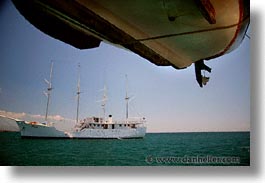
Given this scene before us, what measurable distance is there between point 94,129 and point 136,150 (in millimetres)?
204

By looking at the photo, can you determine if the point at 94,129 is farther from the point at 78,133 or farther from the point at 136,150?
the point at 136,150

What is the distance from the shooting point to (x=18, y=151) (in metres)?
1.83

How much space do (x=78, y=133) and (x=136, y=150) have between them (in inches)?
10.3

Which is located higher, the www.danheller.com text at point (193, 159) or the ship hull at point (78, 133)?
the ship hull at point (78, 133)

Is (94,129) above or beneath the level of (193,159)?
above

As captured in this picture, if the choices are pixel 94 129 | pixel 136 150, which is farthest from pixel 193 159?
pixel 94 129

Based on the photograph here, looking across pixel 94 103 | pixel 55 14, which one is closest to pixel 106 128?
pixel 94 103

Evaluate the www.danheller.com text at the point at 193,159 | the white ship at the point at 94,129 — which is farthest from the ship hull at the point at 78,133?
the www.danheller.com text at the point at 193,159

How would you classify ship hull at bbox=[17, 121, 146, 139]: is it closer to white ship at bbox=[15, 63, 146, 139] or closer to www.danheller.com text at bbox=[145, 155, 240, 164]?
white ship at bbox=[15, 63, 146, 139]

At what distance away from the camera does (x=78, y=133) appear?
1.81 meters

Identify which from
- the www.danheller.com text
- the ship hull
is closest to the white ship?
the ship hull

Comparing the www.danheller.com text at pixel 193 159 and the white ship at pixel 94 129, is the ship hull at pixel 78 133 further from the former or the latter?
the www.danheller.com text at pixel 193 159

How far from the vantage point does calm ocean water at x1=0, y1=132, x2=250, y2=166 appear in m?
1.73

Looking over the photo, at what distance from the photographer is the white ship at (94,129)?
5.87ft
